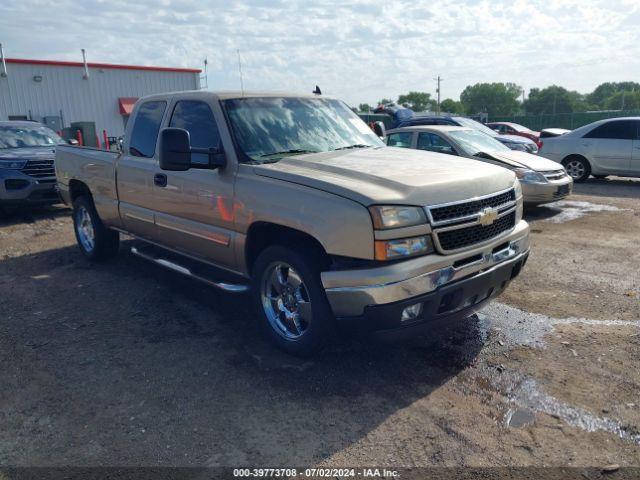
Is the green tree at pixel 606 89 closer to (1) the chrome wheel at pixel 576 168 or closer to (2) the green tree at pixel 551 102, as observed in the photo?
(2) the green tree at pixel 551 102

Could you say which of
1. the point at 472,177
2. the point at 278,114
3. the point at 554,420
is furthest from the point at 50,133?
the point at 554,420

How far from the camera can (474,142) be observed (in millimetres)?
9422

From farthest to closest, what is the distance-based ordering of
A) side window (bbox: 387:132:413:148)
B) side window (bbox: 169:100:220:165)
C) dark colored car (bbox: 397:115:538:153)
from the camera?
1. dark colored car (bbox: 397:115:538:153)
2. side window (bbox: 387:132:413:148)
3. side window (bbox: 169:100:220:165)

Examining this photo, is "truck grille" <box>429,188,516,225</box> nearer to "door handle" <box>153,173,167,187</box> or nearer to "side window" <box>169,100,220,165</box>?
"side window" <box>169,100,220,165</box>

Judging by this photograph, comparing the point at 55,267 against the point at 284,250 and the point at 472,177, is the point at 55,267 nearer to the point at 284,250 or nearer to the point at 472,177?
the point at 284,250

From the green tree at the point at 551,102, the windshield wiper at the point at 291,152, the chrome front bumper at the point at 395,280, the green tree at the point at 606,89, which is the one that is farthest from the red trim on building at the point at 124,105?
the green tree at the point at 606,89

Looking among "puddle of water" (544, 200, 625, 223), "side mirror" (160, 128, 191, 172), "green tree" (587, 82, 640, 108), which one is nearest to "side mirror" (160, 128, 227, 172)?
"side mirror" (160, 128, 191, 172)

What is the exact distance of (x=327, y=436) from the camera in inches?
119

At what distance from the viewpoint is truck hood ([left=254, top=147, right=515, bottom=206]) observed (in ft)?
10.9

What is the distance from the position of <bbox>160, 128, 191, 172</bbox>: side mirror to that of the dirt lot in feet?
4.95

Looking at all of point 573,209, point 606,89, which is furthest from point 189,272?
point 606,89

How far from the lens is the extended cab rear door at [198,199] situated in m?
4.24

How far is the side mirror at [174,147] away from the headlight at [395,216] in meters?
1.60

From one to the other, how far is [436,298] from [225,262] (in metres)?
1.94
